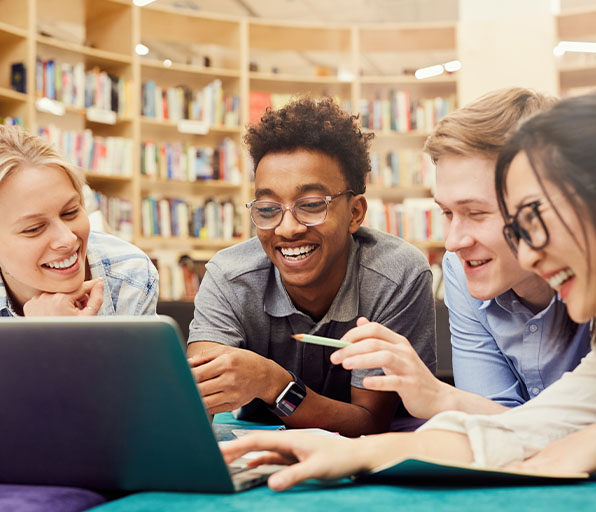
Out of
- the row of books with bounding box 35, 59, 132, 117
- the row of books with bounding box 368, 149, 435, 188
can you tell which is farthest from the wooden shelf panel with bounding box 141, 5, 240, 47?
the row of books with bounding box 368, 149, 435, 188

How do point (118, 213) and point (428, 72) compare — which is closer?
point (118, 213)

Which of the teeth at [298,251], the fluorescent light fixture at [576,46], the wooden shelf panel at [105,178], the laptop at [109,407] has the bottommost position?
the laptop at [109,407]

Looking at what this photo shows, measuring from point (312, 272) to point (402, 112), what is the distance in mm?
3749

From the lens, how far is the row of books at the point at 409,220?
192 inches

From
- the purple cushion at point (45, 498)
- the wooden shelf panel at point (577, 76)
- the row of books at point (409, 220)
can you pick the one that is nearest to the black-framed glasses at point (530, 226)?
the purple cushion at point (45, 498)

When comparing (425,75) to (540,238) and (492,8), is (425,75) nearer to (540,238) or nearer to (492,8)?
(492,8)

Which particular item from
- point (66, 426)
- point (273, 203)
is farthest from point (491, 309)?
point (66, 426)

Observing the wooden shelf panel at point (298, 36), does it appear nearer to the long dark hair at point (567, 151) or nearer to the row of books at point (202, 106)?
the row of books at point (202, 106)

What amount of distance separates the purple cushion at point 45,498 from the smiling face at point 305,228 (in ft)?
2.85

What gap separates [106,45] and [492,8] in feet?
9.55

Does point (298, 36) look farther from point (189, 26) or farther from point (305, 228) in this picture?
point (305, 228)

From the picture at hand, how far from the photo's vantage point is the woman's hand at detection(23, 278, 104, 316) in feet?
4.88

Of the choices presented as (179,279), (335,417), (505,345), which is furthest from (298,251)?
(179,279)

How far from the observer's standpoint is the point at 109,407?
26.4 inches
